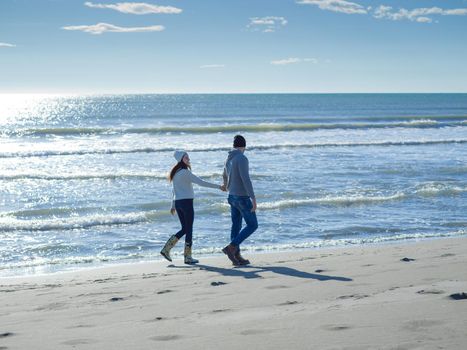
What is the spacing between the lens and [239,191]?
9008mm

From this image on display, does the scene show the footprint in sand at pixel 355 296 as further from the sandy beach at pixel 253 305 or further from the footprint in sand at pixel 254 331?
the footprint in sand at pixel 254 331

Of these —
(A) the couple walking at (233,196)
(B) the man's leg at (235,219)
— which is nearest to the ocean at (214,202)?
(A) the couple walking at (233,196)

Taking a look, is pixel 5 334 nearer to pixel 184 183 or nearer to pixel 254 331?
pixel 254 331

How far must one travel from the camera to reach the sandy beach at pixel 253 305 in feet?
15.5

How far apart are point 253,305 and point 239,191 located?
3.09 meters

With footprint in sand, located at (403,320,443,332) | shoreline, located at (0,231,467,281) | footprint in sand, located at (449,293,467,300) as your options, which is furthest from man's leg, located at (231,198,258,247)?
footprint in sand, located at (403,320,443,332)

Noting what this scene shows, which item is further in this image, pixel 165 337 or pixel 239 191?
pixel 239 191

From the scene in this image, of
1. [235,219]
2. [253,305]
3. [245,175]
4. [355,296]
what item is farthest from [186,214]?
[355,296]

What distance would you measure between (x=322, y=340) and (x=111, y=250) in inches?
269

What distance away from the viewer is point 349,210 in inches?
571

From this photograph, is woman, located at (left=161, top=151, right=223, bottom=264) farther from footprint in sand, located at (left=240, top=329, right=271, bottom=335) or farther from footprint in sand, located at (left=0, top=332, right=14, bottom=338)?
footprint in sand, located at (left=240, top=329, right=271, bottom=335)

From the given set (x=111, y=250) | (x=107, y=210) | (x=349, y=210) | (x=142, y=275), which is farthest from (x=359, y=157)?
(x=142, y=275)

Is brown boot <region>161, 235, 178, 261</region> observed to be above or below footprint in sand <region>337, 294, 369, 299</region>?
→ below

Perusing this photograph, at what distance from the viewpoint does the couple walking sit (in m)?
8.93
